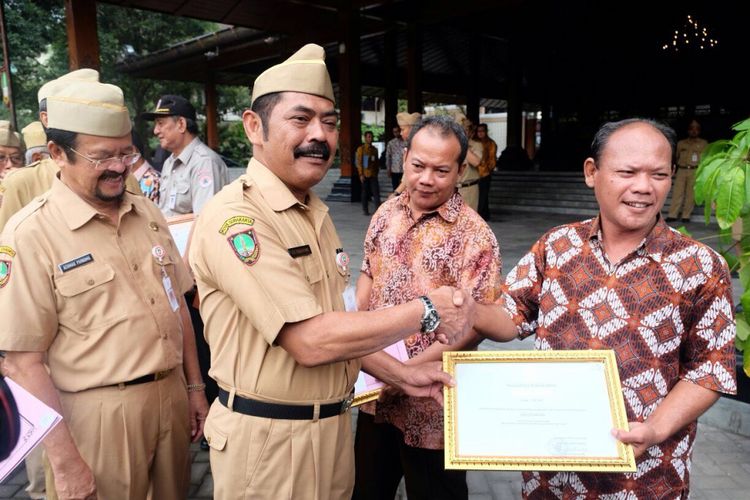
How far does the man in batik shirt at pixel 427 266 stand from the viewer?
2021mm

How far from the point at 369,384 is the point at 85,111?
54.8 inches

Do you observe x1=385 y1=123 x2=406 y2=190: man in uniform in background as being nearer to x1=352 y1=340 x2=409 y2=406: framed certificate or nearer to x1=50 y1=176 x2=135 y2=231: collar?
x1=352 y1=340 x2=409 y2=406: framed certificate

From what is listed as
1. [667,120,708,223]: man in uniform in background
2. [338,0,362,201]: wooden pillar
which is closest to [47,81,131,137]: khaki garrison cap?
[667,120,708,223]: man in uniform in background

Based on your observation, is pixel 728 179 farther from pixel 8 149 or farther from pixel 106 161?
pixel 8 149

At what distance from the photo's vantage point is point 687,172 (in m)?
9.52

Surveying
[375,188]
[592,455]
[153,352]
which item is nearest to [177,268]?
[153,352]

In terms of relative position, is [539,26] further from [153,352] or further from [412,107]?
[153,352]

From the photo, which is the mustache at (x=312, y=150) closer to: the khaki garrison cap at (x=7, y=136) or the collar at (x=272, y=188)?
the collar at (x=272, y=188)

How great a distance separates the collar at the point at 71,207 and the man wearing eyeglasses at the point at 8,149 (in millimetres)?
2295

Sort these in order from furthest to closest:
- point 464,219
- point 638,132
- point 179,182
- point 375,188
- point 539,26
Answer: point 539,26, point 375,188, point 179,182, point 464,219, point 638,132

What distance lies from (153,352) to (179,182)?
188 centimetres

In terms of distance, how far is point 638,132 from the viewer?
1.53 meters

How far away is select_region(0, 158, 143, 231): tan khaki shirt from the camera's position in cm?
295

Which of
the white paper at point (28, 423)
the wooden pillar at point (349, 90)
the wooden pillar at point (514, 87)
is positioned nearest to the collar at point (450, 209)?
the white paper at point (28, 423)
